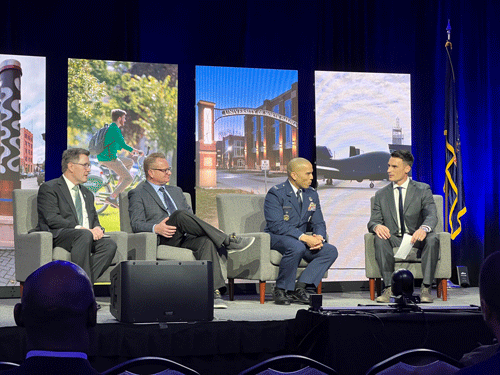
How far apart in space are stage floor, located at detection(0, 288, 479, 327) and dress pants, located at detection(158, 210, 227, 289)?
323 mm

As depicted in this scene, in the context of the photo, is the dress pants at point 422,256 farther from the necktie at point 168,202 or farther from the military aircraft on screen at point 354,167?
the necktie at point 168,202

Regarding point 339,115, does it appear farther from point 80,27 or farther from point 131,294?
point 131,294

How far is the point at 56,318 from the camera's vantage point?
1.18 m

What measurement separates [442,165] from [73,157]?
382 cm

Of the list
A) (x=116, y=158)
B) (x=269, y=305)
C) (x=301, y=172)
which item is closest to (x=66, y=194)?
(x=116, y=158)

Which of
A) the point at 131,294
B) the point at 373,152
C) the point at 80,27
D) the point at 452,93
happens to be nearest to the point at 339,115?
the point at 373,152

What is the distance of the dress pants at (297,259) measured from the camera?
4.73 metres

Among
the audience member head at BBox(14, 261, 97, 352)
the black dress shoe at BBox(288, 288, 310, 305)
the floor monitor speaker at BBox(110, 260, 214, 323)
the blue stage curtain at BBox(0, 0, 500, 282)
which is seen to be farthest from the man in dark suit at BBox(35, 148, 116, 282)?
the audience member head at BBox(14, 261, 97, 352)

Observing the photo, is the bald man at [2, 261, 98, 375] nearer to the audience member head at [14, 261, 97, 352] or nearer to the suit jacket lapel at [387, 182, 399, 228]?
the audience member head at [14, 261, 97, 352]

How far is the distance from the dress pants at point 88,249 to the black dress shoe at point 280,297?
46.0 inches

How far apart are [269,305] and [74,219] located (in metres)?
A: 1.46

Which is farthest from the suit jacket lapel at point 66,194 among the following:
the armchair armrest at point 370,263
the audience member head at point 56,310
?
the audience member head at point 56,310

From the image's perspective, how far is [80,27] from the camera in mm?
6078

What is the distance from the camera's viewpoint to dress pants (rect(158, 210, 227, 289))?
4.53 meters
